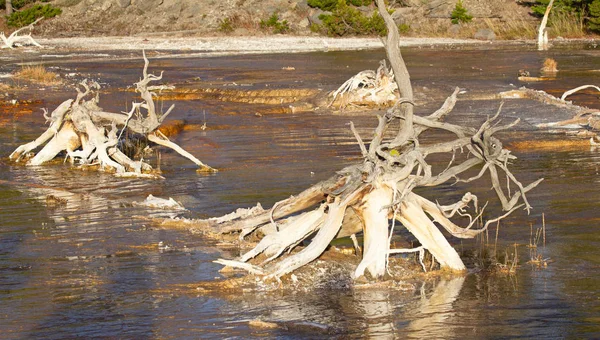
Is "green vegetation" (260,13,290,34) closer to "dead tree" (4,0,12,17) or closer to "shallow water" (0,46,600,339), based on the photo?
"dead tree" (4,0,12,17)

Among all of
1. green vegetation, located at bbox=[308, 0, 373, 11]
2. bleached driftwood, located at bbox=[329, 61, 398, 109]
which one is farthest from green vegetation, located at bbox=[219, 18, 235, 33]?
bleached driftwood, located at bbox=[329, 61, 398, 109]

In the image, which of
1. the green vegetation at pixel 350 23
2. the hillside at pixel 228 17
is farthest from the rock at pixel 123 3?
the green vegetation at pixel 350 23

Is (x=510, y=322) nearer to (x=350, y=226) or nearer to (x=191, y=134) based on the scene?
(x=350, y=226)

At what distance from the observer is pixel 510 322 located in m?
7.31

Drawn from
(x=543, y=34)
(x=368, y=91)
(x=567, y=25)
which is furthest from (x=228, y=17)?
(x=368, y=91)

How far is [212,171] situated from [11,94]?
425 inches

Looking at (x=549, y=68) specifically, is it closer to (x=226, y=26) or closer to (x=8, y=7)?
(x=226, y=26)

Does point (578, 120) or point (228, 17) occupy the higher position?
point (228, 17)

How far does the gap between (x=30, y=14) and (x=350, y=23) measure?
1661 cm

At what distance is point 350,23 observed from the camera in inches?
1811

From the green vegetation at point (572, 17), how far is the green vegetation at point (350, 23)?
803 cm

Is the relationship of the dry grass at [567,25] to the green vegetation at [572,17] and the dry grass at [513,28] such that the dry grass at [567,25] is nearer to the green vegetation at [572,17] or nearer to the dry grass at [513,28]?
the green vegetation at [572,17]

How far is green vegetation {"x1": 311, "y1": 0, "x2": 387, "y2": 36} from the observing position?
45469 millimetres

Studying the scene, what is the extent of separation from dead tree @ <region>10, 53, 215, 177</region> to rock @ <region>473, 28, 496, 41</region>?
1300 inches
